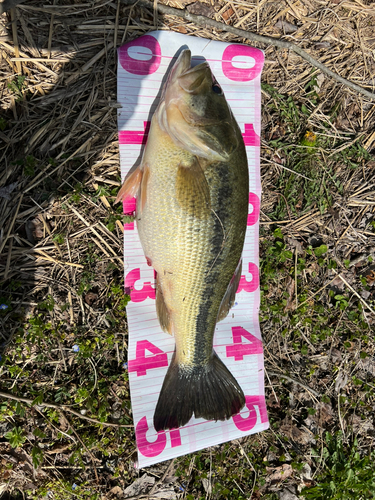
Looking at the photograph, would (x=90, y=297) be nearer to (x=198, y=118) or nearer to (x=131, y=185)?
(x=131, y=185)

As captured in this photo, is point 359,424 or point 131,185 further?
point 359,424

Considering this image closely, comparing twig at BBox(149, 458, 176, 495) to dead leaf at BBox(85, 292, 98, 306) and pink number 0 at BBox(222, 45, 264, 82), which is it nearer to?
dead leaf at BBox(85, 292, 98, 306)

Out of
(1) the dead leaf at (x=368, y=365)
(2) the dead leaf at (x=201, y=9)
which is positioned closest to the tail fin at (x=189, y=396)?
(1) the dead leaf at (x=368, y=365)

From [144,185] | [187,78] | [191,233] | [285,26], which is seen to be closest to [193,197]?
[191,233]

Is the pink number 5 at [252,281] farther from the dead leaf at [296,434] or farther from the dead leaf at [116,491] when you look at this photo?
the dead leaf at [116,491]

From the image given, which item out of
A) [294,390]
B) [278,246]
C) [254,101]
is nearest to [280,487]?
[294,390]

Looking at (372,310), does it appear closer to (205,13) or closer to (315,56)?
(315,56)

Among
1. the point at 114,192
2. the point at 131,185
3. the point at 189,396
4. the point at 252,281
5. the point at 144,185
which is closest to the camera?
the point at 144,185
